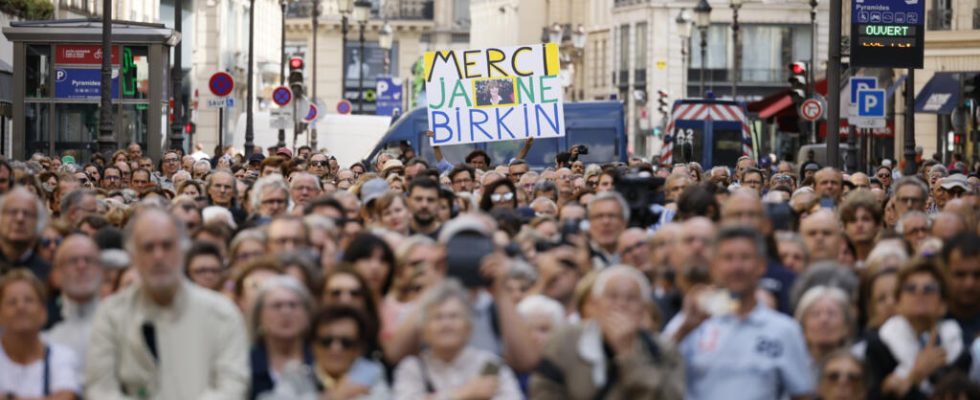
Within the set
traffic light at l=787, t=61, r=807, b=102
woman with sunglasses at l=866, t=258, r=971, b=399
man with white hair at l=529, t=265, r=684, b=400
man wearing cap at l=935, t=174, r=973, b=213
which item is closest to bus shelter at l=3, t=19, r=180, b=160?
traffic light at l=787, t=61, r=807, b=102

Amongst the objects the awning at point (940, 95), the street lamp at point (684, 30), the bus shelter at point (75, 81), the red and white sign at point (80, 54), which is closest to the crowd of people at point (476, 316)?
the bus shelter at point (75, 81)

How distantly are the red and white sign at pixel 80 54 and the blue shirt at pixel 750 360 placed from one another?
27345 mm

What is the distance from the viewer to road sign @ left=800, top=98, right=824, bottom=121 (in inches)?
1609

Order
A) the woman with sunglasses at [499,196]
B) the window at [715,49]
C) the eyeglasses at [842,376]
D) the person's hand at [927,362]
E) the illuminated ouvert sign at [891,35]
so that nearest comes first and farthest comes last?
1. the eyeglasses at [842,376]
2. the person's hand at [927,362]
3. the woman with sunglasses at [499,196]
4. the illuminated ouvert sign at [891,35]
5. the window at [715,49]

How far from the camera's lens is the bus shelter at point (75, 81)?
119 feet

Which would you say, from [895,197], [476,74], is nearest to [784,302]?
[895,197]

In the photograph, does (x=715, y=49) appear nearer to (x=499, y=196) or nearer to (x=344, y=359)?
(x=499, y=196)

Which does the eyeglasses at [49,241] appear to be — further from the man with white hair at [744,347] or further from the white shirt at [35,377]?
the man with white hair at [744,347]

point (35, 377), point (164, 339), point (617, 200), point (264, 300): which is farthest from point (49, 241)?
point (264, 300)

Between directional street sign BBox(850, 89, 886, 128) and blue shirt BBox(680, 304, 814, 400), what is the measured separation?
2383 centimetres

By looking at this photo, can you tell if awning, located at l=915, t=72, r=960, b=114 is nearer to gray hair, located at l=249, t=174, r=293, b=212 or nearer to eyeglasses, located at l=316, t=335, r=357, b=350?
gray hair, located at l=249, t=174, r=293, b=212

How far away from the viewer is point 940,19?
52125 mm

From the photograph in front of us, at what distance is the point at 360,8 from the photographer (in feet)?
209

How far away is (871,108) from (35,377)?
24.5 meters
